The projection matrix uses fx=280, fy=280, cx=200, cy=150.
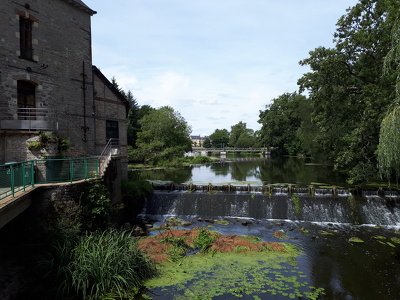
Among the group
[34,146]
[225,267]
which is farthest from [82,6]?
[225,267]

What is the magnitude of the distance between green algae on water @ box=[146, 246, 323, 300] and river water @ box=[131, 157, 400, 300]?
0.24 meters

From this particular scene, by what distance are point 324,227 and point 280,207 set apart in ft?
9.29

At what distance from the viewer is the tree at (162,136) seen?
1774 inches

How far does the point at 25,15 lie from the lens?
13.5 meters

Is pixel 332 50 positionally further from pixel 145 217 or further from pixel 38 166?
pixel 38 166

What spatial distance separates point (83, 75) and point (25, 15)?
3958 mm

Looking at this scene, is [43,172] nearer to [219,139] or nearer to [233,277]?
[233,277]

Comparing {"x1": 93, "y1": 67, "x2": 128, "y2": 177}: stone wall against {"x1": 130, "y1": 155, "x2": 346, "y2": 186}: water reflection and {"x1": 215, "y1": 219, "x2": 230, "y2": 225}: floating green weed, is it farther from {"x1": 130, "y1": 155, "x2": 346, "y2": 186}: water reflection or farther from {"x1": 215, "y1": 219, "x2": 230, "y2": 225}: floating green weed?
{"x1": 215, "y1": 219, "x2": 230, "y2": 225}: floating green weed

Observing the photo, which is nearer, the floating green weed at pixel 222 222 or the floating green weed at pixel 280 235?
the floating green weed at pixel 280 235

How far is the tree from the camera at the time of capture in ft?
148

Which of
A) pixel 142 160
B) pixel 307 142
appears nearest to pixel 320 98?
pixel 307 142

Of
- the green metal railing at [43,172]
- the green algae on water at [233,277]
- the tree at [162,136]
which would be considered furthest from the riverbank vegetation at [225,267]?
the tree at [162,136]

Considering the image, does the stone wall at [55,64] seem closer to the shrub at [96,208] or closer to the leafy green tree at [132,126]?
the shrub at [96,208]

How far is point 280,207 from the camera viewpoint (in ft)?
55.5
